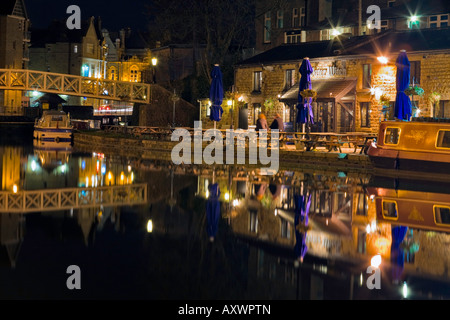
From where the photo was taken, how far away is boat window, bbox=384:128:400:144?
26033 millimetres

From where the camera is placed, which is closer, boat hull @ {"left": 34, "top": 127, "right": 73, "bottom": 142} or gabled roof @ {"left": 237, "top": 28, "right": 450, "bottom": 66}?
gabled roof @ {"left": 237, "top": 28, "right": 450, "bottom": 66}

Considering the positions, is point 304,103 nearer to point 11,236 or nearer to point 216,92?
point 216,92

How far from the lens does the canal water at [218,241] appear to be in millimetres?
8461

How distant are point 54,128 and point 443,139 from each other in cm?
3017

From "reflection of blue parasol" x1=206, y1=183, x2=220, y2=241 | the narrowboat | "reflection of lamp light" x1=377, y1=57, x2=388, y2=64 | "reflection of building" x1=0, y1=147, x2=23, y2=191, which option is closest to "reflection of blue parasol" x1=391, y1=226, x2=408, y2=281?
"reflection of blue parasol" x1=206, y1=183, x2=220, y2=241

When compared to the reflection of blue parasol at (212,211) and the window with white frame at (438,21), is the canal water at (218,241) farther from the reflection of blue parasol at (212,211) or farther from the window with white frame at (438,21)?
the window with white frame at (438,21)

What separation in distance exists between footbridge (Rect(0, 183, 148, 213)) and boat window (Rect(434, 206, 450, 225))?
6409 millimetres

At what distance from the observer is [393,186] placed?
2128 cm

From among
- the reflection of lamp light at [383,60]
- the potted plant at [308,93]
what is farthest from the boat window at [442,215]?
the reflection of lamp light at [383,60]

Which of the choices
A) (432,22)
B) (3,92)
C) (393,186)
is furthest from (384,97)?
(3,92)

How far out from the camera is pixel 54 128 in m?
48.0

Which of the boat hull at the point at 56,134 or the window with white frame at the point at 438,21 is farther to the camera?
the boat hull at the point at 56,134

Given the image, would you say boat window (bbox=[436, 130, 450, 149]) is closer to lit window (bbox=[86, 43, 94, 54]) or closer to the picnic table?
the picnic table
